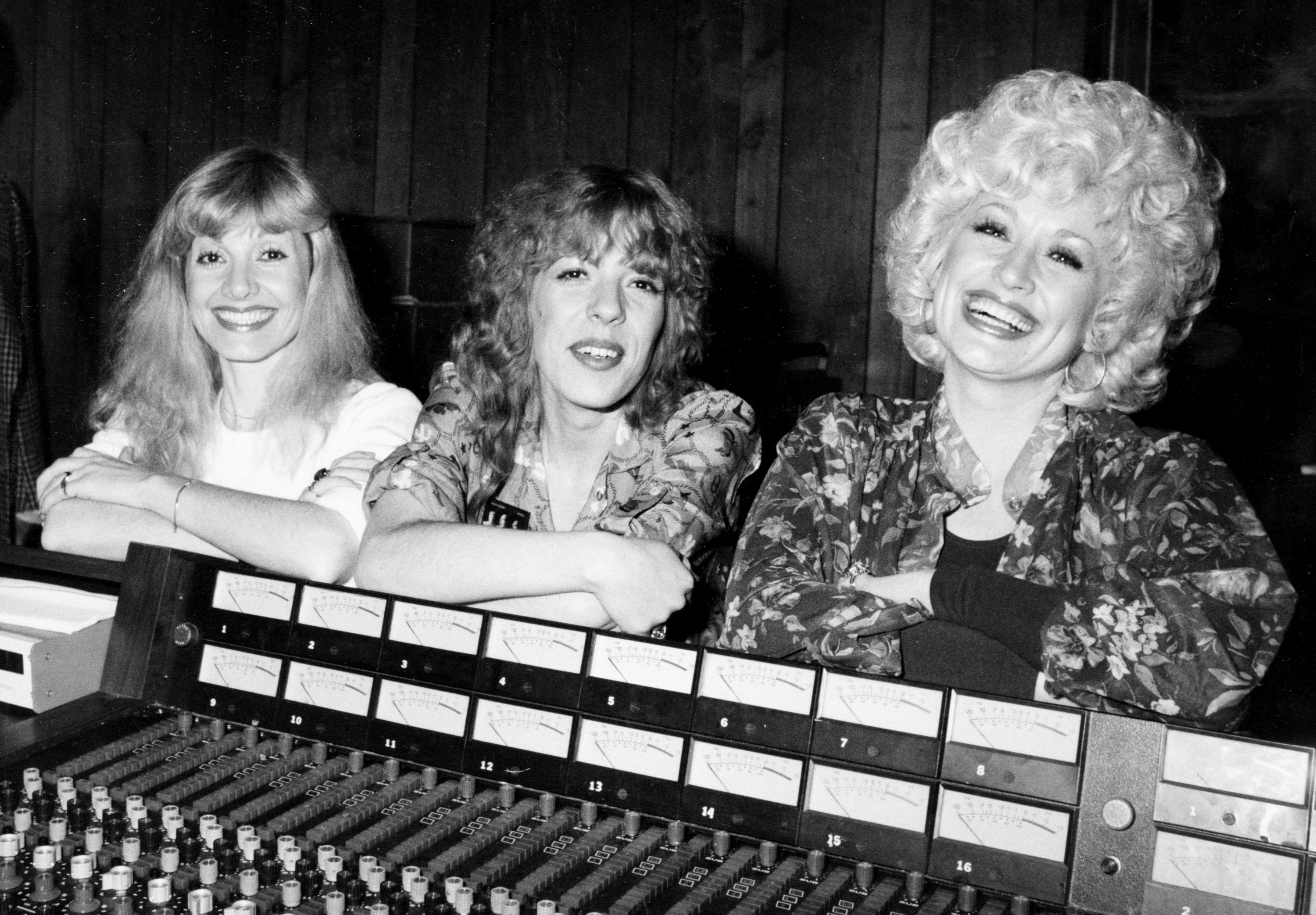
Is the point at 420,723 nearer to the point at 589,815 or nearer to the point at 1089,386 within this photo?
the point at 589,815

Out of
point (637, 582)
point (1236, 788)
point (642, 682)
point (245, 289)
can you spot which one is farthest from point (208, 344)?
point (1236, 788)

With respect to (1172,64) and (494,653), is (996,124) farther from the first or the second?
(1172,64)

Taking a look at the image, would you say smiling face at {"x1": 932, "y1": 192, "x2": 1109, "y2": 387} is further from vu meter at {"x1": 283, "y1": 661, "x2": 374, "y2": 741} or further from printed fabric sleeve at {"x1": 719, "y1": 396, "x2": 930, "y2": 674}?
vu meter at {"x1": 283, "y1": 661, "x2": 374, "y2": 741}

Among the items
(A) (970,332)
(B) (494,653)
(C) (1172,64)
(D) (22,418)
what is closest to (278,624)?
(B) (494,653)

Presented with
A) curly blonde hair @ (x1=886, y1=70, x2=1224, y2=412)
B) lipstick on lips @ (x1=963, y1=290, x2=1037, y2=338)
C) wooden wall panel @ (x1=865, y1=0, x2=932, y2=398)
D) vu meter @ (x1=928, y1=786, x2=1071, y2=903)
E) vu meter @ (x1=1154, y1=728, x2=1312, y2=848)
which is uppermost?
wooden wall panel @ (x1=865, y1=0, x2=932, y2=398)

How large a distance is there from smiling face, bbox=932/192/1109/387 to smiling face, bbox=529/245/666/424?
0.46 metres

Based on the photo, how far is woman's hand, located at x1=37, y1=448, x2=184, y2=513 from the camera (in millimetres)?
2025

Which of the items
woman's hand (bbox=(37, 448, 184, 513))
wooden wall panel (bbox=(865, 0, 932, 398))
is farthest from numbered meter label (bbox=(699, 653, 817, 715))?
wooden wall panel (bbox=(865, 0, 932, 398))

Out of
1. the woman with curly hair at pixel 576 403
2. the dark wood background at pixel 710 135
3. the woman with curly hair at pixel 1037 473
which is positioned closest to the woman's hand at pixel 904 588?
the woman with curly hair at pixel 1037 473

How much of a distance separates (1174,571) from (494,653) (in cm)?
83

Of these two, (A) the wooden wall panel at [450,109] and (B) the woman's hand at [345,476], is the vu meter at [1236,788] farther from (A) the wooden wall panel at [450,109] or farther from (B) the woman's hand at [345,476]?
(A) the wooden wall panel at [450,109]

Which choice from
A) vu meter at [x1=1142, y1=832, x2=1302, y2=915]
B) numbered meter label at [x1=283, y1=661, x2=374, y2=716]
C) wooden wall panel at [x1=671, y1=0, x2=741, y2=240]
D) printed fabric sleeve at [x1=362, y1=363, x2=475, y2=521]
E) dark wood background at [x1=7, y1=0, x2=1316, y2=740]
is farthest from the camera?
wooden wall panel at [x1=671, y1=0, x2=741, y2=240]

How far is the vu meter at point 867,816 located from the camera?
0.95 metres

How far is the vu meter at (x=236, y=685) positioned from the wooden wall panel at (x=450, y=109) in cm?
254
